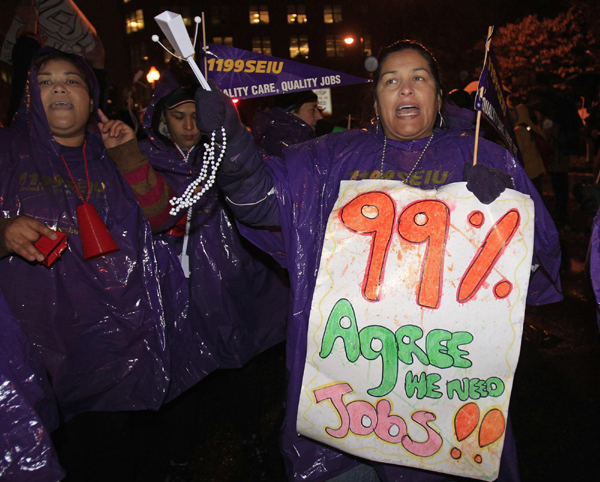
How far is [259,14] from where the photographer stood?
1852 inches

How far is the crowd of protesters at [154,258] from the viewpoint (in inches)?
76.1

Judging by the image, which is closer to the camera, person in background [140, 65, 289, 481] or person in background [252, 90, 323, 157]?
person in background [140, 65, 289, 481]

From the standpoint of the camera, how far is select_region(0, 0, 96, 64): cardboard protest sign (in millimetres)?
3240

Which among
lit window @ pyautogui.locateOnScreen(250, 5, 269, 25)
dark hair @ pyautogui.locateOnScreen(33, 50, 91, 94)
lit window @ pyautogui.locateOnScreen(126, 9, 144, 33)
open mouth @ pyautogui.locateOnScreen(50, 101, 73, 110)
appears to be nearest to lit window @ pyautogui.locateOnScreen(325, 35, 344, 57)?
lit window @ pyautogui.locateOnScreen(250, 5, 269, 25)

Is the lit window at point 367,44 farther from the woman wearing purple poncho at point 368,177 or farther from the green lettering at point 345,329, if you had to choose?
the green lettering at point 345,329

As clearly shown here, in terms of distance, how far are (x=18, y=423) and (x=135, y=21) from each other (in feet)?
171

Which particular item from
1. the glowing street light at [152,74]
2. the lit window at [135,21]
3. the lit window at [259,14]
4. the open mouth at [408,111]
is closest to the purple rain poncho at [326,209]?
the open mouth at [408,111]

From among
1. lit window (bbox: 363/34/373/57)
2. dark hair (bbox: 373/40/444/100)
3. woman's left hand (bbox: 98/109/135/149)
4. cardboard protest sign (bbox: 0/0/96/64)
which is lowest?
woman's left hand (bbox: 98/109/135/149)

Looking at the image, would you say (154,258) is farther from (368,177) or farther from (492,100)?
(492,100)

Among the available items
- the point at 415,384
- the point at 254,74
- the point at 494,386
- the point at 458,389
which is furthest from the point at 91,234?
the point at 494,386

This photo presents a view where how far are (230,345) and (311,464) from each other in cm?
98

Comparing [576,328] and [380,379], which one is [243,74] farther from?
[576,328]

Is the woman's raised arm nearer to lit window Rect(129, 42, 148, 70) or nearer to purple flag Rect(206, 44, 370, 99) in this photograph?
purple flag Rect(206, 44, 370, 99)

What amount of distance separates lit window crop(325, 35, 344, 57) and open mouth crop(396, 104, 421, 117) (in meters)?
48.2
